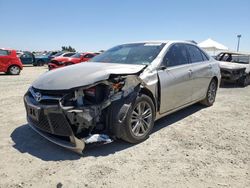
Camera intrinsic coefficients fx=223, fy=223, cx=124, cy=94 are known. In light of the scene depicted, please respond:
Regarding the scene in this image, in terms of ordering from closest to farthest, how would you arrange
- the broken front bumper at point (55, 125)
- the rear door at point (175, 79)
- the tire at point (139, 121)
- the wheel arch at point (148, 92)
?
the broken front bumper at point (55, 125)
the tire at point (139, 121)
the wheel arch at point (148, 92)
the rear door at point (175, 79)

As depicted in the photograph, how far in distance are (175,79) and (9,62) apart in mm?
12569

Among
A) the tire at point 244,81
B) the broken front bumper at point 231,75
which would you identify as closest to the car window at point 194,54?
the broken front bumper at point 231,75

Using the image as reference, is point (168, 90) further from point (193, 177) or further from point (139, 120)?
point (193, 177)

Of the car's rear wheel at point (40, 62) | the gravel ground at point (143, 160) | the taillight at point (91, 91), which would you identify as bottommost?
the gravel ground at point (143, 160)

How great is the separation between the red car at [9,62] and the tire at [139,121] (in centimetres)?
1253

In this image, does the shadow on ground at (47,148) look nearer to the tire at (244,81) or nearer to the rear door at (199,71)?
the rear door at (199,71)

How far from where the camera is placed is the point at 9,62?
44.8 ft

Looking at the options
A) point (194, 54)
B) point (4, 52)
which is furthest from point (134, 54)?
point (4, 52)

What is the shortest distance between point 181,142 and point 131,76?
4.50ft

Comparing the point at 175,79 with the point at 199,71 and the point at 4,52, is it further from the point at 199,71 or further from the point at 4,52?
the point at 4,52

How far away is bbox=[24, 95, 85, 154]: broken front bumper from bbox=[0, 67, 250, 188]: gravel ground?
0.23 meters

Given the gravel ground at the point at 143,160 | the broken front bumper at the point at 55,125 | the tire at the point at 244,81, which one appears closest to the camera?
the gravel ground at the point at 143,160

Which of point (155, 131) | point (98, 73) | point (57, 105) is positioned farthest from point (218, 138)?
point (57, 105)

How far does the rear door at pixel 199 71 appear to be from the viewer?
192 inches
